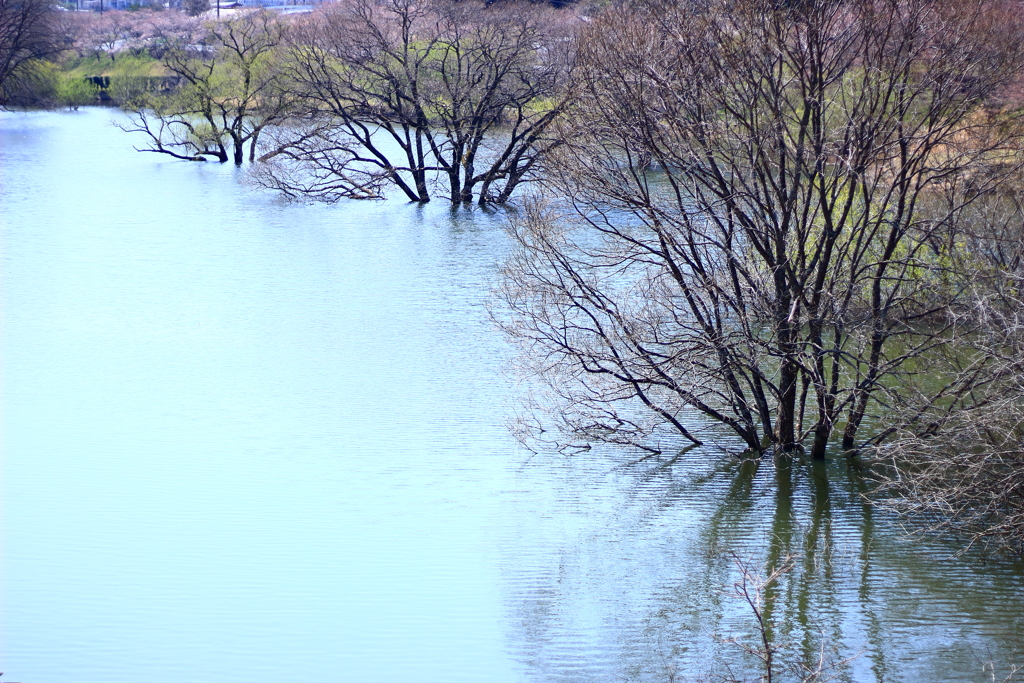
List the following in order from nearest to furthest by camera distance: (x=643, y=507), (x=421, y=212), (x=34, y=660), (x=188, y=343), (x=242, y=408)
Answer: (x=34, y=660), (x=643, y=507), (x=242, y=408), (x=188, y=343), (x=421, y=212)

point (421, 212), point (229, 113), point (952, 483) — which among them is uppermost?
point (229, 113)

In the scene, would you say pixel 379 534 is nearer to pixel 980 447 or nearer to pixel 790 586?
pixel 790 586

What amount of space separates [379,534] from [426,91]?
771 inches

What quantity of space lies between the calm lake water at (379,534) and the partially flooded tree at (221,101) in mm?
19382

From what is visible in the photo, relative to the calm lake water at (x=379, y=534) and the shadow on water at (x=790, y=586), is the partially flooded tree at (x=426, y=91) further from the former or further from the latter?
the shadow on water at (x=790, y=586)

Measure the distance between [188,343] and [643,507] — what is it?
7.53 m

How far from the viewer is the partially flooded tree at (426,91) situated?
85.7 feet

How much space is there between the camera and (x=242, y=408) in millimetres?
11977

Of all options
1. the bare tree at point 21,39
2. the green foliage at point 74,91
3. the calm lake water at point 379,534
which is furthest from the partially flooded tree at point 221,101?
the calm lake water at point 379,534

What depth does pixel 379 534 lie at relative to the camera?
29.6ft

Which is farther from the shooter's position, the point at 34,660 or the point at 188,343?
the point at 188,343

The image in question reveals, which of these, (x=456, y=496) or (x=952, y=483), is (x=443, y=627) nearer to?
(x=456, y=496)

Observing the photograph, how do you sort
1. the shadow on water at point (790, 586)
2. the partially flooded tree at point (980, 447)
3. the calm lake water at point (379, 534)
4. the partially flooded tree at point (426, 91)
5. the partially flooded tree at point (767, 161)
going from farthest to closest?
the partially flooded tree at point (426, 91) < the partially flooded tree at point (767, 161) < the partially flooded tree at point (980, 447) < the calm lake water at point (379, 534) < the shadow on water at point (790, 586)

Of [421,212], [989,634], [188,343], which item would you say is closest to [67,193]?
[421,212]
